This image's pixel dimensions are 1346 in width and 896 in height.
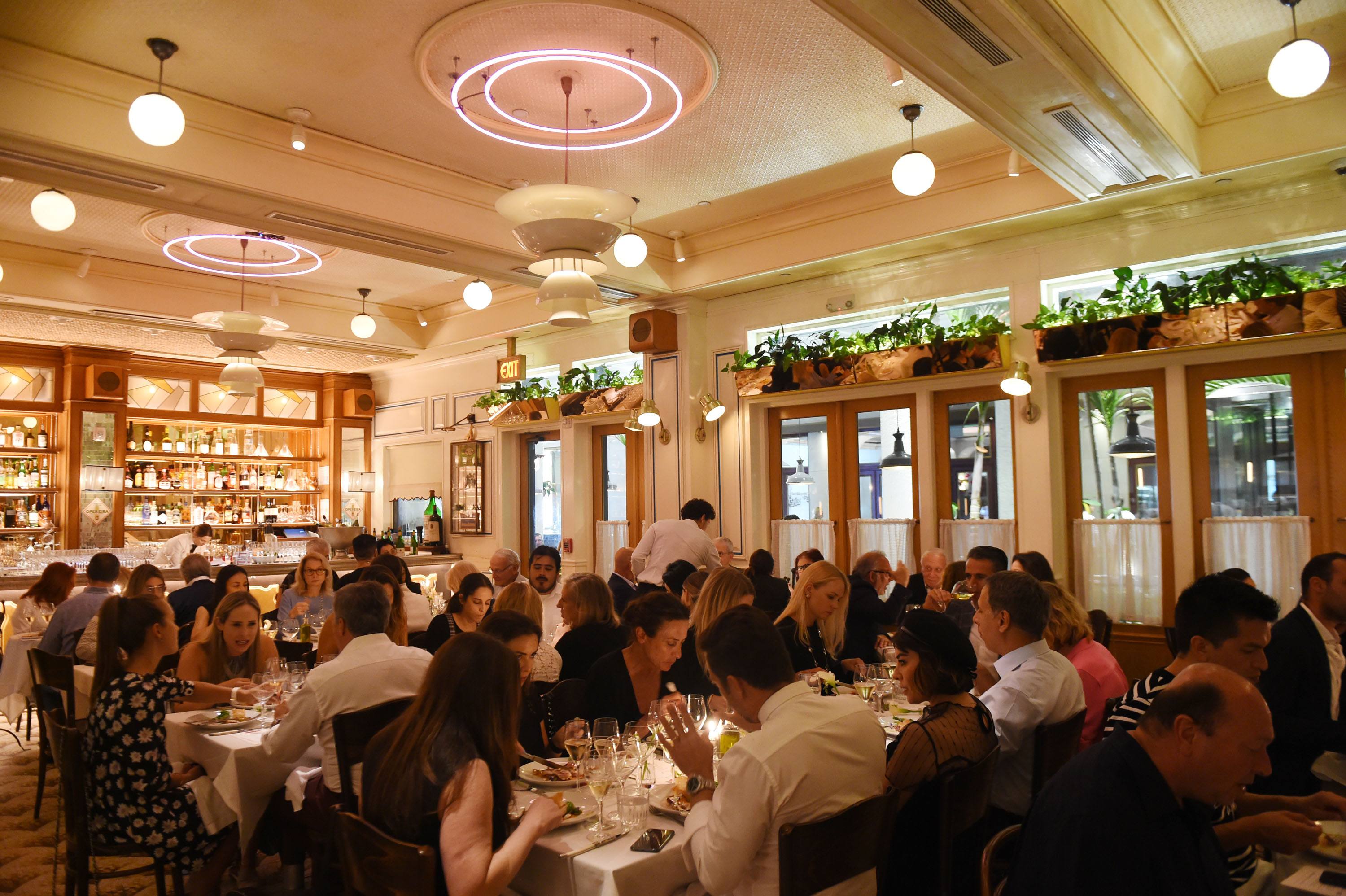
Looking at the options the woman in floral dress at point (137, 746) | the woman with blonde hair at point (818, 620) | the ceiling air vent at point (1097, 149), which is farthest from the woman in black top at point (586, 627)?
the ceiling air vent at point (1097, 149)

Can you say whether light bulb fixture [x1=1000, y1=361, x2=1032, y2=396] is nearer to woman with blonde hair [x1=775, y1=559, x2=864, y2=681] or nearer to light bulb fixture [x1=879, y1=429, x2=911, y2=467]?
light bulb fixture [x1=879, y1=429, x2=911, y2=467]

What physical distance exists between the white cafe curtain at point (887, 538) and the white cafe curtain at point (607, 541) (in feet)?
9.56

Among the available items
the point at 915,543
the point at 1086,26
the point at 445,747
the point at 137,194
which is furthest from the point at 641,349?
the point at 445,747

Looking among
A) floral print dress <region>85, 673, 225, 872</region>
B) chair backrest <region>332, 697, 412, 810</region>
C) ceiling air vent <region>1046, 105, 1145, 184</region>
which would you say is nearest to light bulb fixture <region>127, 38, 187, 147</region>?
floral print dress <region>85, 673, 225, 872</region>

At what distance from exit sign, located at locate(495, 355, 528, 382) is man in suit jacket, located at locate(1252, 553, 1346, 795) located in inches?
338

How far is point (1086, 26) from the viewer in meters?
4.13

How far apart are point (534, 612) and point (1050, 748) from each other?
256 cm

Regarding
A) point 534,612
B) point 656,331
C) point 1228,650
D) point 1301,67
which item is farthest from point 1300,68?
point 656,331

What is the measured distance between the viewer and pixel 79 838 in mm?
3404

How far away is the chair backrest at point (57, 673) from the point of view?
15.2 ft

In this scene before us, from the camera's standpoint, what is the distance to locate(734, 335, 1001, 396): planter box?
22.9 ft

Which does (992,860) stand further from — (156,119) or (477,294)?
(477,294)

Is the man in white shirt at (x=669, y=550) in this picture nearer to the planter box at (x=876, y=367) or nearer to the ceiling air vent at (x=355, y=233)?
the planter box at (x=876, y=367)

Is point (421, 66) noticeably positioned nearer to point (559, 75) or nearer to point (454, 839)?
point (559, 75)
